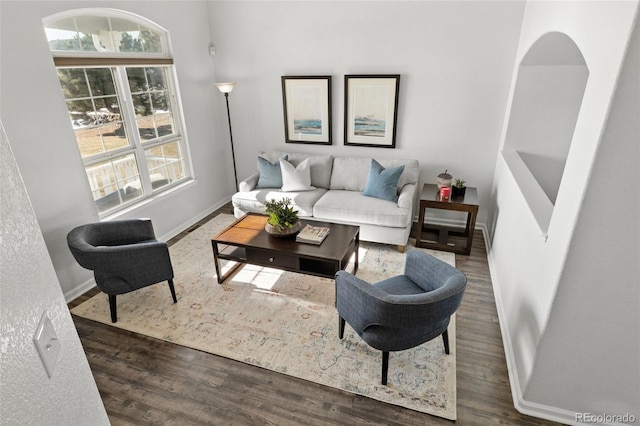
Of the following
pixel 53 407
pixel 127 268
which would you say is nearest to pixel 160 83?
pixel 127 268

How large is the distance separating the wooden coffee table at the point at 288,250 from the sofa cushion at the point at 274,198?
68 centimetres

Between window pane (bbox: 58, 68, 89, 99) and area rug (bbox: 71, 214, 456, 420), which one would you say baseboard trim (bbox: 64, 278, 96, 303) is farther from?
window pane (bbox: 58, 68, 89, 99)

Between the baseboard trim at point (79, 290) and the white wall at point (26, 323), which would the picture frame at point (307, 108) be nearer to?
the baseboard trim at point (79, 290)

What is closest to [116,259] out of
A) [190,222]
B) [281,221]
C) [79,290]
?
[79,290]

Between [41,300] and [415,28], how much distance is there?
4286 mm

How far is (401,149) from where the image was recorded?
4.57m

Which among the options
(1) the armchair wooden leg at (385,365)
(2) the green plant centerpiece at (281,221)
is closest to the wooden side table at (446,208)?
(2) the green plant centerpiece at (281,221)

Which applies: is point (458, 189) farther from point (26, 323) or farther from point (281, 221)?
point (26, 323)

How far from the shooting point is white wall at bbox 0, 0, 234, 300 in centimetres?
277

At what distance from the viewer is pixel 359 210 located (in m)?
3.98

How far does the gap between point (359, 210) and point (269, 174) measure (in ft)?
4.59

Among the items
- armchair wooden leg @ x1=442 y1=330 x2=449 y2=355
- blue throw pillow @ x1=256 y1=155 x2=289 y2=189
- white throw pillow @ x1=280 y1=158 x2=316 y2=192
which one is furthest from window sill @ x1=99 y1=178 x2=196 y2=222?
armchair wooden leg @ x1=442 y1=330 x2=449 y2=355

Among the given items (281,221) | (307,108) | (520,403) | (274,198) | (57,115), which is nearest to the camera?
(520,403)

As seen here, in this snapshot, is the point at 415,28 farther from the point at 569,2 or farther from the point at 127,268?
the point at 127,268
